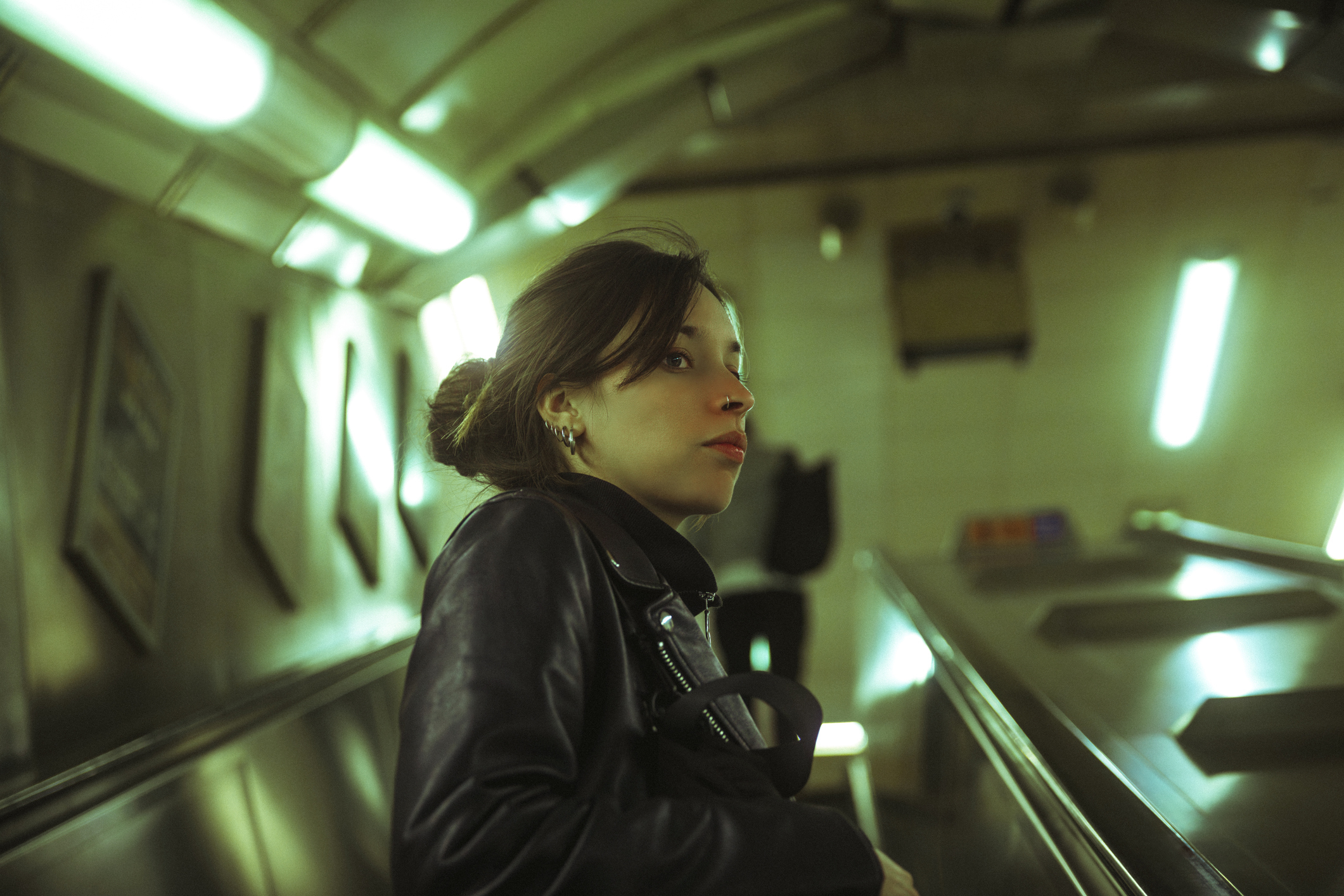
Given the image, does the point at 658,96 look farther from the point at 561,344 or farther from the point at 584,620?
the point at 584,620

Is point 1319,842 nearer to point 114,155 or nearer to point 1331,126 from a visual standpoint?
point 114,155

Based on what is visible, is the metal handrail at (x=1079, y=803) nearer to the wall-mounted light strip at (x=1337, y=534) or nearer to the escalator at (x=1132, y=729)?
the escalator at (x=1132, y=729)

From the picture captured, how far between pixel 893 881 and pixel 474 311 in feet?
14.0

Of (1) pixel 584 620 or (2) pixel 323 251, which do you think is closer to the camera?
(1) pixel 584 620

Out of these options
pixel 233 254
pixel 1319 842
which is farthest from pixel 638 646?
pixel 233 254

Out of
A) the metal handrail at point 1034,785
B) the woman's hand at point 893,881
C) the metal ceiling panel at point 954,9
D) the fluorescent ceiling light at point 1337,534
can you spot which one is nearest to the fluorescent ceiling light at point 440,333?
the metal ceiling panel at point 954,9

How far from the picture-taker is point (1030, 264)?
533cm

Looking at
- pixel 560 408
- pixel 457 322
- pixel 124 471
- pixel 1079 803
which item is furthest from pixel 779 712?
pixel 457 322

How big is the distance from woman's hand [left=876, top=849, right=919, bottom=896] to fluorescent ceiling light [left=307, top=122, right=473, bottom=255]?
8.16 feet

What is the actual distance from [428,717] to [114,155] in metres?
2.15

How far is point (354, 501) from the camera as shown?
3459 millimetres

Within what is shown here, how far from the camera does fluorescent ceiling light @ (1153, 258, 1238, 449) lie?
502 centimetres

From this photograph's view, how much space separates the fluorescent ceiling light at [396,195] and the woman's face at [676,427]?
2027 mm

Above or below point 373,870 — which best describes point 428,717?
above
